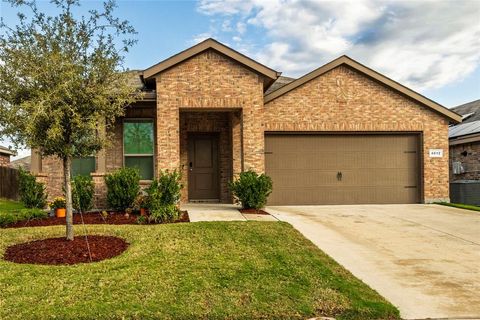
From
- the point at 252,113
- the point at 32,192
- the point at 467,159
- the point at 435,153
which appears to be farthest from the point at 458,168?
the point at 32,192

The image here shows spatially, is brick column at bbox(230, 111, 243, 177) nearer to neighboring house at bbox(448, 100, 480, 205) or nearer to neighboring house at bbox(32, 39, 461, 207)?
neighboring house at bbox(32, 39, 461, 207)

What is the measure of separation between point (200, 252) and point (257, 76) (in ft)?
21.8

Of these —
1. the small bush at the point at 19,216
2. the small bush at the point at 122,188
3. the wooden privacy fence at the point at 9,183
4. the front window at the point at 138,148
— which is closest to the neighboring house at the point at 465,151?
the front window at the point at 138,148

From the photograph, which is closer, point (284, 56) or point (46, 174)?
point (46, 174)

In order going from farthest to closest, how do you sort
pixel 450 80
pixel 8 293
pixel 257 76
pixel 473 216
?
pixel 450 80
pixel 257 76
pixel 473 216
pixel 8 293

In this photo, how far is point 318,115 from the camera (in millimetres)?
13039

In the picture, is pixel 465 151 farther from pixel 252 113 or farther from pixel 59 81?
pixel 59 81

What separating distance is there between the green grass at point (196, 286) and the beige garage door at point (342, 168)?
242 inches

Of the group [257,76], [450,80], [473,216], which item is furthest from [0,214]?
[450,80]

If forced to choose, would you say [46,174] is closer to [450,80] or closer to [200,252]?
[200,252]

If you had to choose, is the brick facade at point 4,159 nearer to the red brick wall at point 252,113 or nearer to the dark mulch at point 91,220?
the red brick wall at point 252,113

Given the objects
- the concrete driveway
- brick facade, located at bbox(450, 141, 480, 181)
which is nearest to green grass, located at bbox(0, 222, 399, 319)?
the concrete driveway

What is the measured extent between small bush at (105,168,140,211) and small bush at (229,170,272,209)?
270cm

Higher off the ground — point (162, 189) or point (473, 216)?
point (162, 189)
